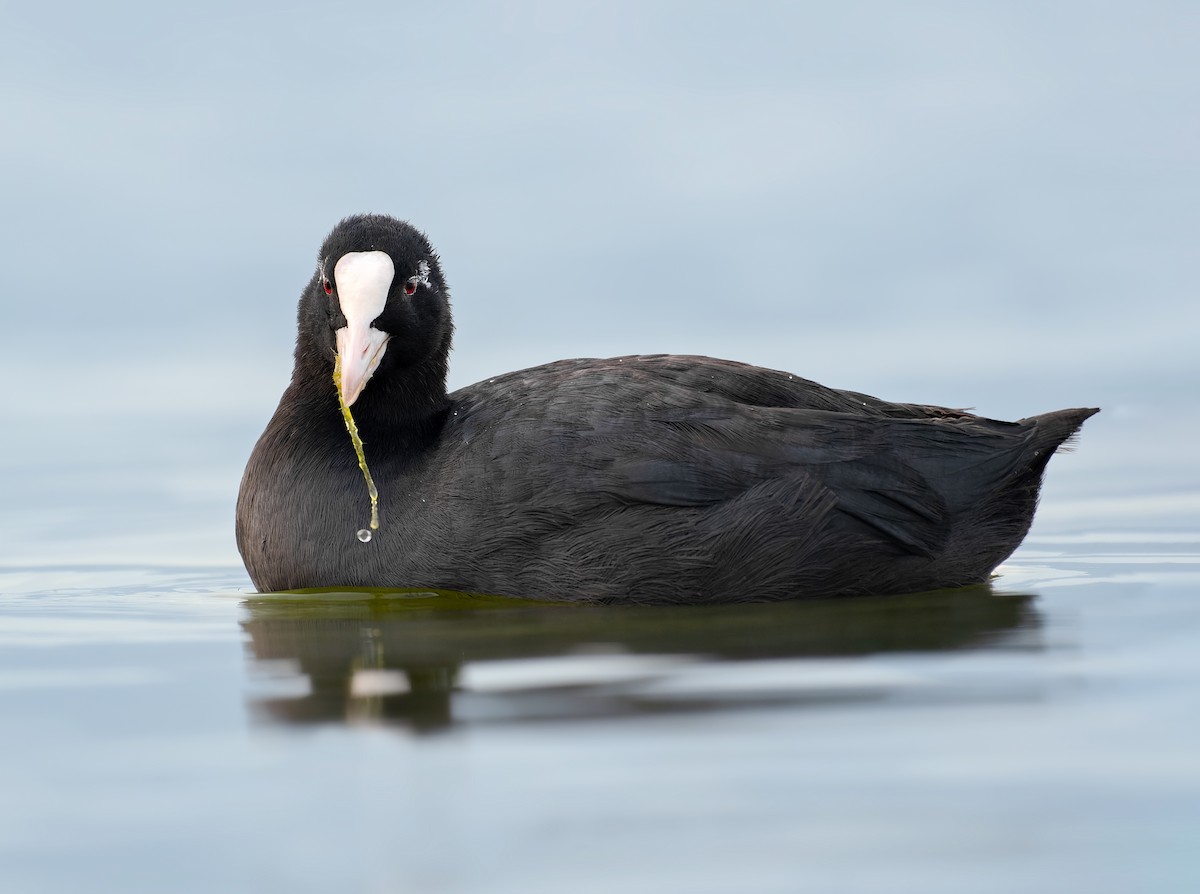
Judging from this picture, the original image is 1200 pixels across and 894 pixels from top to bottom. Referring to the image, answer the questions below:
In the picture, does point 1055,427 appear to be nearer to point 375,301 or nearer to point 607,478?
point 607,478

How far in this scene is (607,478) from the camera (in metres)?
5.75

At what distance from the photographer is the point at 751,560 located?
5.85 metres

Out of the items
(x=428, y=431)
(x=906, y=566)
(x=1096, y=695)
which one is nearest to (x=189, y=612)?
(x=428, y=431)

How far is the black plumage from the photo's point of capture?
5.76 meters

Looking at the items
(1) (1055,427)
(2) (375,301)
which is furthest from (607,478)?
(1) (1055,427)

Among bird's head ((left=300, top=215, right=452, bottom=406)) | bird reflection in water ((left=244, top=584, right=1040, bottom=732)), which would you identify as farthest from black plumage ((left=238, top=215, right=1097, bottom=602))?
bird reflection in water ((left=244, top=584, right=1040, bottom=732))

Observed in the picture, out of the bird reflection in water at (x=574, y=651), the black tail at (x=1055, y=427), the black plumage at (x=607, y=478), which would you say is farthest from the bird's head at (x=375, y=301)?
the black tail at (x=1055, y=427)

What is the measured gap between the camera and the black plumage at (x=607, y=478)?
18.9ft

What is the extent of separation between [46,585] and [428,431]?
70.3 inches

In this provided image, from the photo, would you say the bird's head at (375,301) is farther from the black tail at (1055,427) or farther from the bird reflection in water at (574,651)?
the black tail at (1055,427)

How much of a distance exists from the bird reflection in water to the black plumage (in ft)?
0.48

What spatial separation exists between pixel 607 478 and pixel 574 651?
1190mm

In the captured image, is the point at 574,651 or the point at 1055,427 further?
the point at 1055,427

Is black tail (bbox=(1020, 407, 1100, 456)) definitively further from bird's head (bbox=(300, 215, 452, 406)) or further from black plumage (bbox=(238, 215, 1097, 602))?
bird's head (bbox=(300, 215, 452, 406))
